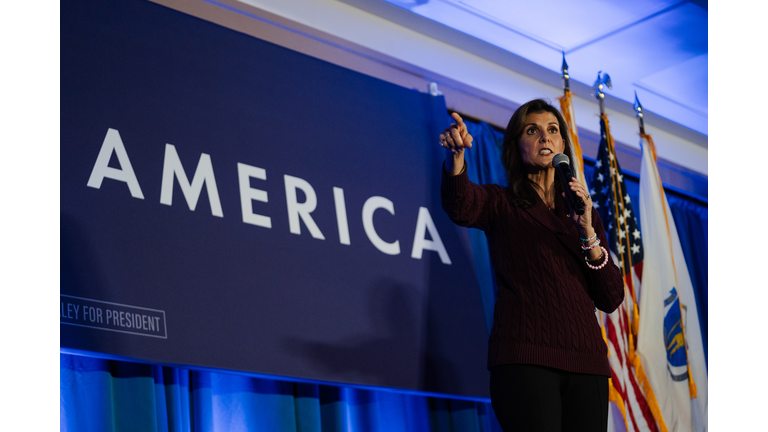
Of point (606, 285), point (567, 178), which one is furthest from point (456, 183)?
point (606, 285)

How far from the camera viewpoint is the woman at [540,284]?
1683 mm

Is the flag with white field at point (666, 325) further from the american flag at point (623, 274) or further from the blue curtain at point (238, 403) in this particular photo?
the blue curtain at point (238, 403)

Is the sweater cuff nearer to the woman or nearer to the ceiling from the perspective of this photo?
the woman

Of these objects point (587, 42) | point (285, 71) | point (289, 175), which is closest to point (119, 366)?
point (289, 175)

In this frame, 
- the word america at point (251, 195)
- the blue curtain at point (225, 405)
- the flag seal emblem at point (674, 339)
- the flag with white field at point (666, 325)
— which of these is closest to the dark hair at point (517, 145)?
the word america at point (251, 195)

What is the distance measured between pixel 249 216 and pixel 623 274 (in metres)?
1.83

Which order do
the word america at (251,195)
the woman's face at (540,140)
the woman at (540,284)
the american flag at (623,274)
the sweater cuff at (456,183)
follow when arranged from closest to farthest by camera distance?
the woman at (540,284) → the sweater cuff at (456,183) → the woman's face at (540,140) → the word america at (251,195) → the american flag at (623,274)

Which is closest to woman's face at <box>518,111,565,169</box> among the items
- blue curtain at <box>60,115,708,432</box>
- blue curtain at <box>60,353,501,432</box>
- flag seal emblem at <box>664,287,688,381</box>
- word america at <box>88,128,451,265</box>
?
blue curtain at <box>60,115,708,432</box>

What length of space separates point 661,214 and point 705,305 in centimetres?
79

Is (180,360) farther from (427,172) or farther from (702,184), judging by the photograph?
(702,184)

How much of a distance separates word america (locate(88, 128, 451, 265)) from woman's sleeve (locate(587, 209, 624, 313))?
102 centimetres

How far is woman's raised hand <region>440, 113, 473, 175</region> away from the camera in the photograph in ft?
5.65

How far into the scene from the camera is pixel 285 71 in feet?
8.99

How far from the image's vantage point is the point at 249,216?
2.44 m
